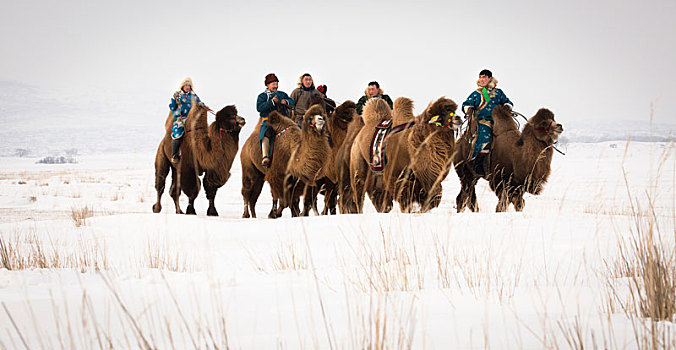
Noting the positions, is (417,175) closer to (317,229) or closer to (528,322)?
(317,229)

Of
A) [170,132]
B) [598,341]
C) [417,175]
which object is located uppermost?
Result: [170,132]

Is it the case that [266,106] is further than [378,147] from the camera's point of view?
Yes

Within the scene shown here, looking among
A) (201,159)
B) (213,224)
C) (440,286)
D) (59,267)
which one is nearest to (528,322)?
(440,286)

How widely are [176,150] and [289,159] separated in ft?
7.24

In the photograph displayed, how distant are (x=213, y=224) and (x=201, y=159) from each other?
2527mm

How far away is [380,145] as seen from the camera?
7590 mm

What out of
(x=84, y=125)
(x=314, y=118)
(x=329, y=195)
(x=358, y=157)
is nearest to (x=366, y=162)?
(x=358, y=157)

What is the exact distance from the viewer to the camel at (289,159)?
330 inches

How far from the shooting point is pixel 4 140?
90062mm

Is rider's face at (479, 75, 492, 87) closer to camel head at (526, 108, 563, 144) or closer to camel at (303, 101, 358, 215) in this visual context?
camel head at (526, 108, 563, 144)

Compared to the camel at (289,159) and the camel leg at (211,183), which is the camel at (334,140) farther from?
the camel leg at (211,183)

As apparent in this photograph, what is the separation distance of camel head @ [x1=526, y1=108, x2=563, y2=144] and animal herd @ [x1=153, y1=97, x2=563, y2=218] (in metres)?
0.01

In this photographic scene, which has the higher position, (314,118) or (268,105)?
(268,105)

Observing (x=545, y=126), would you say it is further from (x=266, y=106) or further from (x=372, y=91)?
(x=266, y=106)
